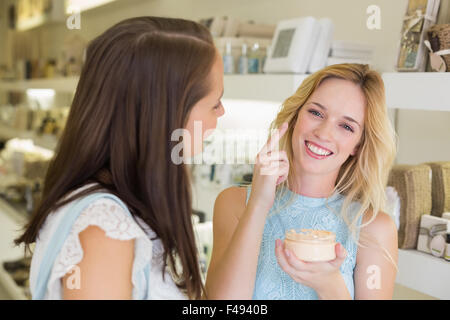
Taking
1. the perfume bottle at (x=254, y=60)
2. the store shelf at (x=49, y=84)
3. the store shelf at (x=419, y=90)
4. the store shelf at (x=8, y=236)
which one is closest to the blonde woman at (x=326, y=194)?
the store shelf at (x=419, y=90)

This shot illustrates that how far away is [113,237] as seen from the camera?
2.31 ft

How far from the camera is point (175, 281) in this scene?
2.65 feet

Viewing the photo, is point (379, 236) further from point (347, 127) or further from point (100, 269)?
point (100, 269)

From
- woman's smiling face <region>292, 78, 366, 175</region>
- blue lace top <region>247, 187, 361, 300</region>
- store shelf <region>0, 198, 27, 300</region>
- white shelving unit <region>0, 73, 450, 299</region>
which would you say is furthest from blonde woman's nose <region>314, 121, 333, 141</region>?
store shelf <region>0, 198, 27, 300</region>

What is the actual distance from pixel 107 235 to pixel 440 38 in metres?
0.92

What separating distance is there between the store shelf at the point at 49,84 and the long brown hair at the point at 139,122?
2296mm

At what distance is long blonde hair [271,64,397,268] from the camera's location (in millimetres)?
1042

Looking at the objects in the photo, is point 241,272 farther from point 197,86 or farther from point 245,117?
point 245,117

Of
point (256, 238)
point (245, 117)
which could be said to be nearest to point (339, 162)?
point (256, 238)

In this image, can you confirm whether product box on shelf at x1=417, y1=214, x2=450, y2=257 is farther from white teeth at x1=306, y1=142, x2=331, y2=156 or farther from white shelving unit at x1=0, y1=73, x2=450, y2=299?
white teeth at x1=306, y1=142, x2=331, y2=156

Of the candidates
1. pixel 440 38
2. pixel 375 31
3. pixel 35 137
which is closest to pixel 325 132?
pixel 440 38

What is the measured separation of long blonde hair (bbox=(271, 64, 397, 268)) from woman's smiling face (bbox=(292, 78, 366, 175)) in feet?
0.05

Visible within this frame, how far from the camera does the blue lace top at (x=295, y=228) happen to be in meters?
1.09

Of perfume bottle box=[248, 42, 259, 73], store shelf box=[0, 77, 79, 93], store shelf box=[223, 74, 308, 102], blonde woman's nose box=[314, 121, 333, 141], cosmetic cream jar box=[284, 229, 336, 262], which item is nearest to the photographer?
cosmetic cream jar box=[284, 229, 336, 262]
